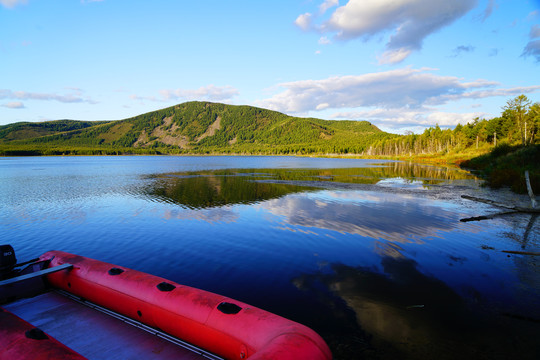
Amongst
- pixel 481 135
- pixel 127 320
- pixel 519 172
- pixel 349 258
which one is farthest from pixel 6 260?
pixel 481 135

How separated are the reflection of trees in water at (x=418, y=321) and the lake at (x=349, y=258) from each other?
3cm

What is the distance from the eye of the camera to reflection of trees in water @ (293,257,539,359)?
632 cm

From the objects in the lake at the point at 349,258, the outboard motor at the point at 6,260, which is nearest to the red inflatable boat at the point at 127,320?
the outboard motor at the point at 6,260

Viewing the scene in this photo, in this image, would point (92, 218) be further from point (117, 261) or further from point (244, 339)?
point (244, 339)

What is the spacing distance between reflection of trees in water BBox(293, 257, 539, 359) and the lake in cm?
3

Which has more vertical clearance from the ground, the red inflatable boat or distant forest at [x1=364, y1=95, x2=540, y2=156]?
distant forest at [x1=364, y1=95, x2=540, y2=156]

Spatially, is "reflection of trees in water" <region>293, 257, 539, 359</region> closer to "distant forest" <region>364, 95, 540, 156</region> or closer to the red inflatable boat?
the red inflatable boat

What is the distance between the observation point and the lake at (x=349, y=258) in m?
7.06

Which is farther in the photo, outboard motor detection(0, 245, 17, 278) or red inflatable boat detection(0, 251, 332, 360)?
outboard motor detection(0, 245, 17, 278)

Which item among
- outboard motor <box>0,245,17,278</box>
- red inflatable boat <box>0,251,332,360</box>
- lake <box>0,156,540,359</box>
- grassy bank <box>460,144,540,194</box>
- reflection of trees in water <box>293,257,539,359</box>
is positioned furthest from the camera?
grassy bank <box>460,144,540,194</box>

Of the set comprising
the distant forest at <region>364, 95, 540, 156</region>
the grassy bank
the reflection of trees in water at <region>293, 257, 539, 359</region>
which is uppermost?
the distant forest at <region>364, 95, 540, 156</region>

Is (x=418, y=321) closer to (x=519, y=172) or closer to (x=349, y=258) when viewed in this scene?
(x=349, y=258)

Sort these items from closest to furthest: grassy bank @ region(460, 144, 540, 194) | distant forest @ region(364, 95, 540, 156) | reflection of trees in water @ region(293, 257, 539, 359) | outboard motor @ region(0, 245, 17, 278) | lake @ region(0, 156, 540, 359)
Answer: reflection of trees in water @ region(293, 257, 539, 359) < lake @ region(0, 156, 540, 359) < outboard motor @ region(0, 245, 17, 278) < grassy bank @ region(460, 144, 540, 194) < distant forest @ region(364, 95, 540, 156)

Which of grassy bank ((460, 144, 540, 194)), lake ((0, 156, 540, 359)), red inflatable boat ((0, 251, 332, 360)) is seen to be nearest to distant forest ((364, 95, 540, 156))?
grassy bank ((460, 144, 540, 194))
